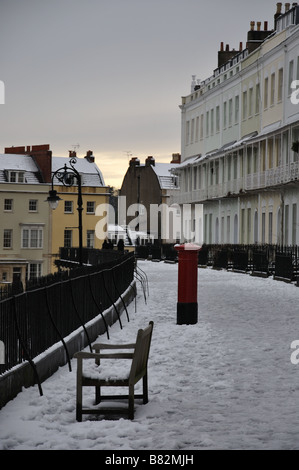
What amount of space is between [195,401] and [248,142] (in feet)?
142

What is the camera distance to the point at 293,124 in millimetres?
43875

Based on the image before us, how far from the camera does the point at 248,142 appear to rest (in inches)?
2076

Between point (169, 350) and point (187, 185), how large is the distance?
58.5m

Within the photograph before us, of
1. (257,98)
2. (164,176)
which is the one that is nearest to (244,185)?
(257,98)

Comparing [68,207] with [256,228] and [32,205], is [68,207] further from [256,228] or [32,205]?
[256,228]

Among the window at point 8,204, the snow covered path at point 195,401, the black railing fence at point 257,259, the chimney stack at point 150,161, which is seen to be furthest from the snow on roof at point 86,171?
the snow covered path at point 195,401

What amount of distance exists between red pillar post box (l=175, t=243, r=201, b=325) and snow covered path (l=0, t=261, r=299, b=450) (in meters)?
0.28

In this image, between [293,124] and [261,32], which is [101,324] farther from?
[261,32]

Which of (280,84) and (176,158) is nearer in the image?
(280,84)

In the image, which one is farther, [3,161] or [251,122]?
[3,161]

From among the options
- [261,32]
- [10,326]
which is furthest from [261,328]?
[261,32]

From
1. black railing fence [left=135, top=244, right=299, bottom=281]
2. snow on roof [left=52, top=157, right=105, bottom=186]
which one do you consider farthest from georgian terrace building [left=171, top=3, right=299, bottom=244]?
snow on roof [left=52, top=157, right=105, bottom=186]

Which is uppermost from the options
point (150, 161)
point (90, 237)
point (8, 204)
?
point (150, 161)

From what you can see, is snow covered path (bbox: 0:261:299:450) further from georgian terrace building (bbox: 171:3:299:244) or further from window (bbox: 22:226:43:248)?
window (bbox: 22:226:43:248)
